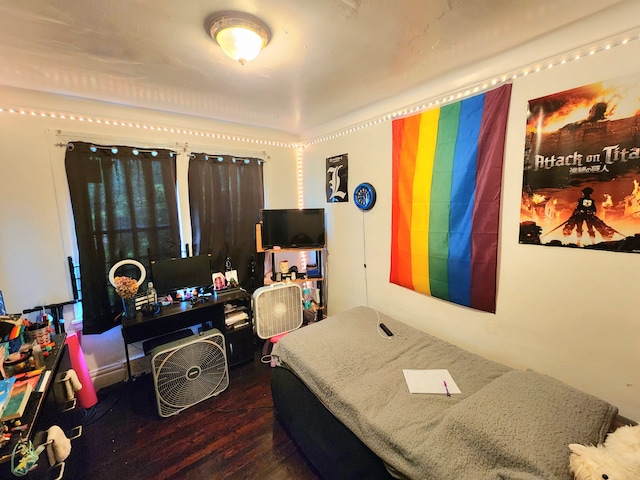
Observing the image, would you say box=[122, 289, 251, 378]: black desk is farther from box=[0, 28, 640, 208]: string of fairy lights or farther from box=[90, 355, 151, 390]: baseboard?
box=[0, 28, 640, 208]: string of fairy lights

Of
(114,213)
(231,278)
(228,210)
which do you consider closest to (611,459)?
(231,278)

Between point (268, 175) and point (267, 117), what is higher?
point (267, 117)

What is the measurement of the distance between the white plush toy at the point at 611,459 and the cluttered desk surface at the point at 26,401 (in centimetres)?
201

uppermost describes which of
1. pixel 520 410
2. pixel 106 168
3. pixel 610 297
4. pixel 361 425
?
pixel 106 168

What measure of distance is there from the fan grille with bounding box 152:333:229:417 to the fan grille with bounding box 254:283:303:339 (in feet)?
1.49

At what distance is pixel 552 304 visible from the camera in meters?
1.61

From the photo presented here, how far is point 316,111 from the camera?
2680 mm

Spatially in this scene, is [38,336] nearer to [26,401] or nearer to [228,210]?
[26,401]

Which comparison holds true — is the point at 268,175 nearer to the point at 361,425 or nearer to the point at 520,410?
the point at 361,425

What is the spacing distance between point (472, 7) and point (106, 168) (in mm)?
2799

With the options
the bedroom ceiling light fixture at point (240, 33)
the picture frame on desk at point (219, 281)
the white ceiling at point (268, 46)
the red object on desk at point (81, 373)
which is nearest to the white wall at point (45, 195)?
the white ceiling at point (268, 46)

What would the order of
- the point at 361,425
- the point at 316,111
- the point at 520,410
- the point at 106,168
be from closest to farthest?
the point at 520,410 < the point at 361,425 < the point at 106,168 < the point at 316,111

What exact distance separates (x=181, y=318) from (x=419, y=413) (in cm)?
218

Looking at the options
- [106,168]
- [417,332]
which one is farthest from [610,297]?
[106,168]
